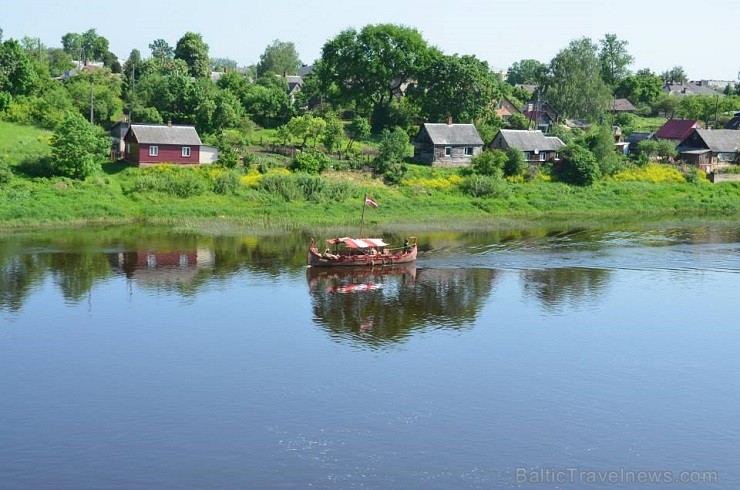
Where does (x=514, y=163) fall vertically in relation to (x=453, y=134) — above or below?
below

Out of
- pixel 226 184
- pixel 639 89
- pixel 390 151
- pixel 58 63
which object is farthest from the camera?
pixel 639 89

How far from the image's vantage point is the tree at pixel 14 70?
97.7 metres

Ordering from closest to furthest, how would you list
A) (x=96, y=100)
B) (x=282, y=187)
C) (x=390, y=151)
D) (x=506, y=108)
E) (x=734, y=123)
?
(x=282, y=187) < (x=390, y=151) < (x=96, y=100) < (x=734, y=123) < (x=506, y=108)

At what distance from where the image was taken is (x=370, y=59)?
345 feet

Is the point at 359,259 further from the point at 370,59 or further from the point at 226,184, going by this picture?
the point at 370,59

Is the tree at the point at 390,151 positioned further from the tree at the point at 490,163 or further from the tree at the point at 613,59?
the tree at the point at 613,59

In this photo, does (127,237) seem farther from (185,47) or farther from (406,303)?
(185,47)

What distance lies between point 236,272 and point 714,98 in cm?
10578

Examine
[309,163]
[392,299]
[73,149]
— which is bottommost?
[392,299]

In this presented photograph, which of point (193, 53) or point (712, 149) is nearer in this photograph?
point (712, 149)

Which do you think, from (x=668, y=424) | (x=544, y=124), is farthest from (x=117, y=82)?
(x=668, y=424)

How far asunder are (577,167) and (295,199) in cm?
3161

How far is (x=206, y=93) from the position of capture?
98188 mm

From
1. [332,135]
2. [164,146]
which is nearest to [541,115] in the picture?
[332,135]
